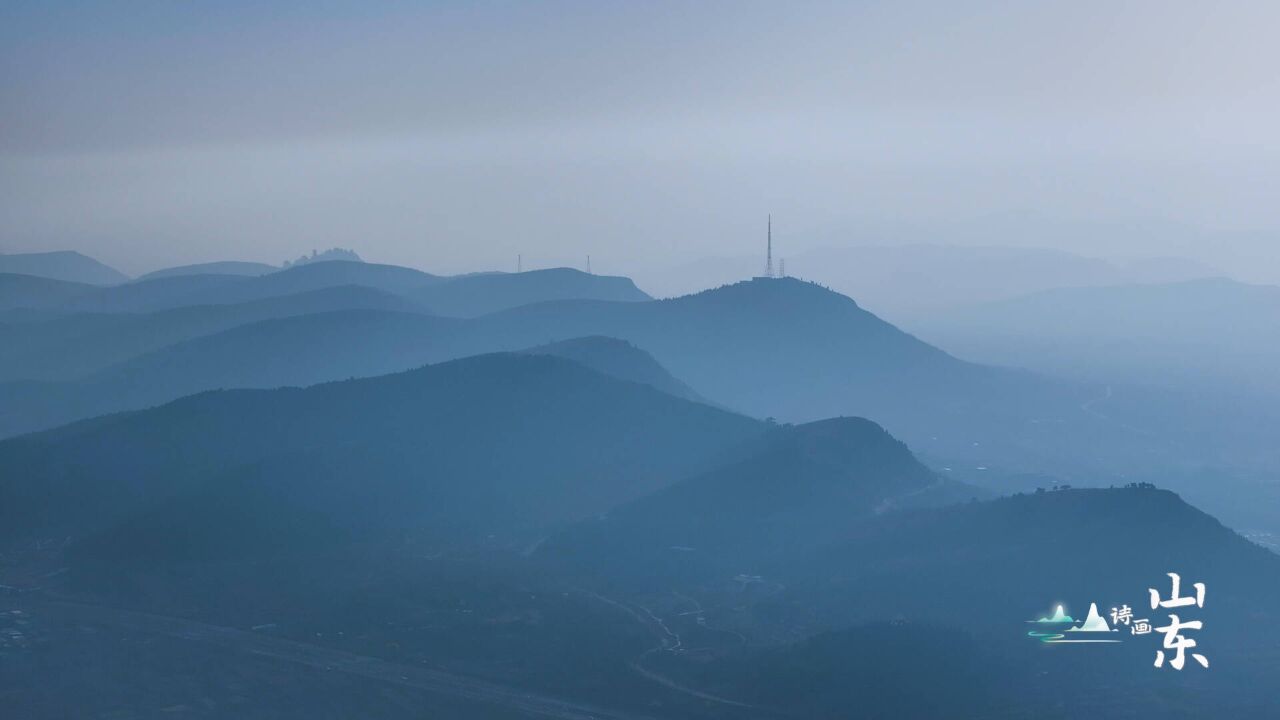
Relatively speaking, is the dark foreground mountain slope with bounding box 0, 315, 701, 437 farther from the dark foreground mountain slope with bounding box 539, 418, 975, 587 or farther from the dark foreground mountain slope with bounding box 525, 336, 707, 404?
the dark foreground mountain slope with bounding box 539, 418, 975, 587

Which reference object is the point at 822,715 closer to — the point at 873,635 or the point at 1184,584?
the point at 873,635

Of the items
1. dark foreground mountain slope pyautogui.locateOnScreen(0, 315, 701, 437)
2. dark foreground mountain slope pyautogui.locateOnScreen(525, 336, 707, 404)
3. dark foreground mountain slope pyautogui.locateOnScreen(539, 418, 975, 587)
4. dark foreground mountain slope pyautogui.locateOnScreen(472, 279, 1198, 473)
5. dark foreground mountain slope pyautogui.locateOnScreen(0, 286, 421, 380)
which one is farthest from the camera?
dark foreground mountain slope pyautogui.locateOnScreen(0, 286, 421, 380)

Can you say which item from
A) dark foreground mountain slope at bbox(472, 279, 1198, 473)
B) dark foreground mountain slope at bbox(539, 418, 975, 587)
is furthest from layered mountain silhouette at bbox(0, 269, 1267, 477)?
dark foreground mountain slope at bbox(539, 418, 975, 587)

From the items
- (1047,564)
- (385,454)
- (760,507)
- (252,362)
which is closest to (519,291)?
(252,362)

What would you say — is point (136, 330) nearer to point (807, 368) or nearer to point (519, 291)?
point (519, 291)

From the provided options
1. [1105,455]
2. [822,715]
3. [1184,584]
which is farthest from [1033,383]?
[822,715]

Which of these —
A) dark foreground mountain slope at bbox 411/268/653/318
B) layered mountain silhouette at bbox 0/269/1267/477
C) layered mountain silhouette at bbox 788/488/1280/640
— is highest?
dark foreground mountain slope at bbox 411/268/653/318
